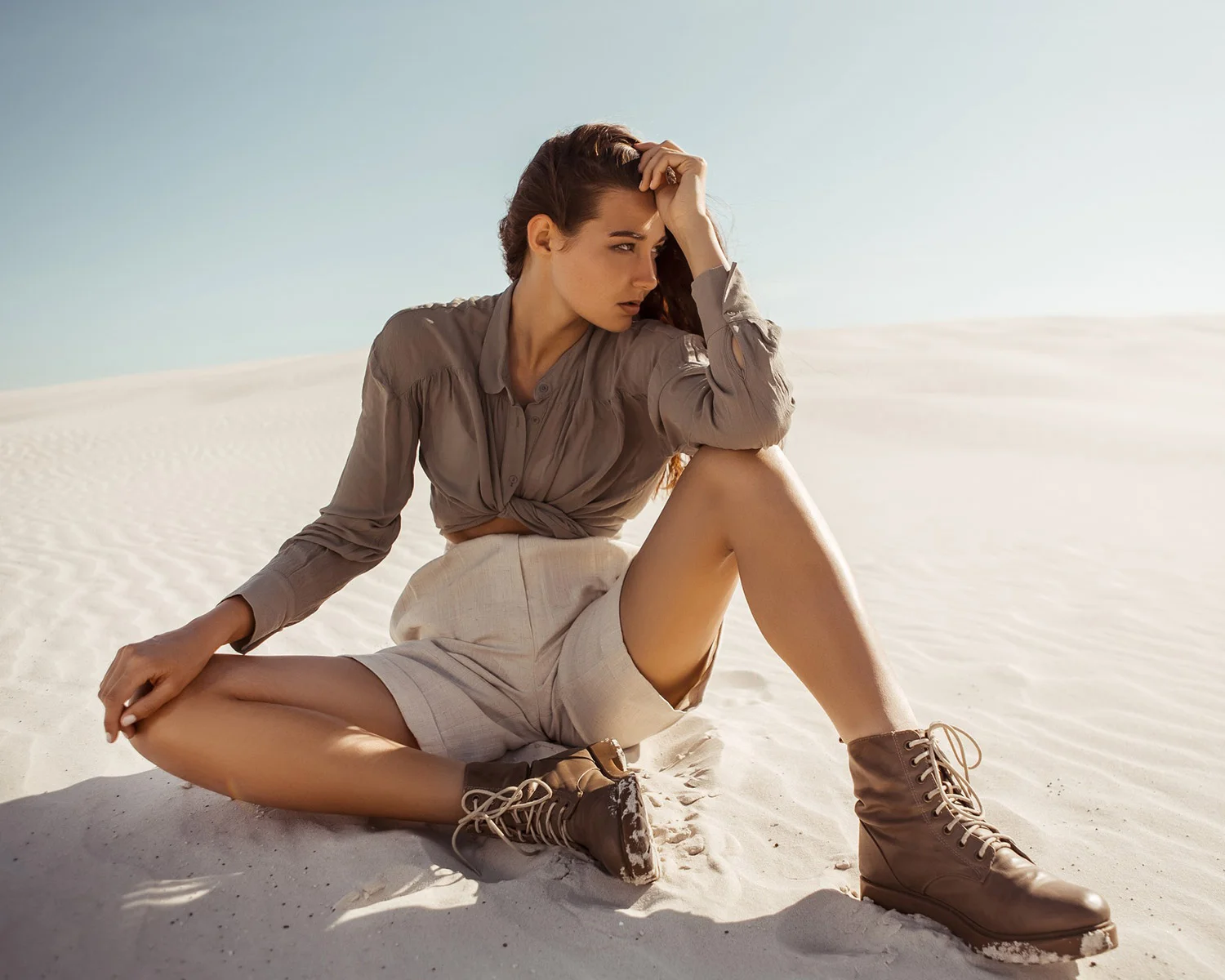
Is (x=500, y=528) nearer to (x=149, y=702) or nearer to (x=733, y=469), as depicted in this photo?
(x=733, y=469)

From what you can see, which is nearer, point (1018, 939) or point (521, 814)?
point (1018, 939)

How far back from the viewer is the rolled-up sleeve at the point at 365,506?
7.95 feet

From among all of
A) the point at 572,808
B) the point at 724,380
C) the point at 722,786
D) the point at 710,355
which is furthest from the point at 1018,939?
the point at 710,355

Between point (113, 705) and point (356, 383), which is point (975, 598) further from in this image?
point (356, 383)

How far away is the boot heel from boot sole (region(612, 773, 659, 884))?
0.21m

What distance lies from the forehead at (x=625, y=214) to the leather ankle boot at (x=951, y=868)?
1469 millimetres

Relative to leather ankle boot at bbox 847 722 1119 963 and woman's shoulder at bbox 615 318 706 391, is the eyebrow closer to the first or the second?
woman's shoulder at bbox 615 318 706 391

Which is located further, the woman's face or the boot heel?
the woman's face

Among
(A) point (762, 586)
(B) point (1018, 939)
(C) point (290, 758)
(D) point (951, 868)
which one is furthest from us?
(C) point (290, 758)

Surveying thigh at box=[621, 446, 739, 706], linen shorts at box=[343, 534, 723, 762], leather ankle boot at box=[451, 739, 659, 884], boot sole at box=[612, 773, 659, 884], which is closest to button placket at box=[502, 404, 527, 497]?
linen shorts at box=[343, 534, 723, 762]

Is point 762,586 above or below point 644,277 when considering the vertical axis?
below

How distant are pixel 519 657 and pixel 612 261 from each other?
44.1 inches

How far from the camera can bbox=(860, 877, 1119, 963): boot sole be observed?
5.25ft

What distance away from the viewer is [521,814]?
210cm
